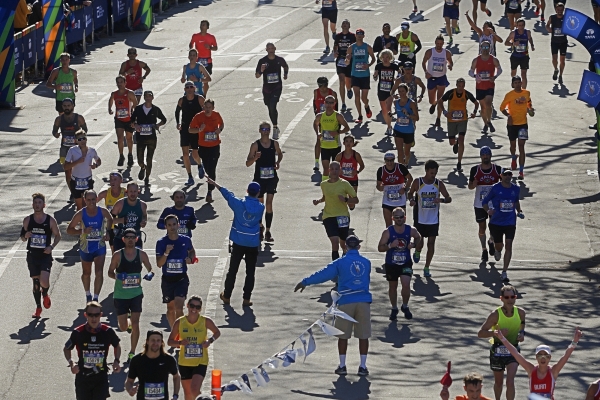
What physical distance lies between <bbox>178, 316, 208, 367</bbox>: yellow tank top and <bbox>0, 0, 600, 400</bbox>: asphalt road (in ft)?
3.63

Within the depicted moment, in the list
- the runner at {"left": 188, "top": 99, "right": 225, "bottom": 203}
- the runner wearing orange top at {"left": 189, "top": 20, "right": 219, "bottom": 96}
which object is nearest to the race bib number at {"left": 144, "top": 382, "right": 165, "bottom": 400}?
the runner at {"left": 188, "top": 99, "right": 225, "bottom": 203}

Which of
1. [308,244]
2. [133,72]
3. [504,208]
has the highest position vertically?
[133,72]

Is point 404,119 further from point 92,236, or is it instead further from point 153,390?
point 153,390

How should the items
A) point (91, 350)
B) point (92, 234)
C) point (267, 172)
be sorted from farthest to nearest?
point (267, 172) < point (92, 234) < point (91, 350)

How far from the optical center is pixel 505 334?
1353 centimetres

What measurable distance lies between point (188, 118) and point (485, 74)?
269 inches

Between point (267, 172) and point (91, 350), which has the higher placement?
point (91, 350)

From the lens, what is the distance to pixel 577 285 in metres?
18.4

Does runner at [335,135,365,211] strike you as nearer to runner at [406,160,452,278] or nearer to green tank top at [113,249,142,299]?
runner at [406,160,452,278]

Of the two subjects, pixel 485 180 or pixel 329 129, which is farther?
pixel 329 129

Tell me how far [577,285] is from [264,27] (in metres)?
22.4

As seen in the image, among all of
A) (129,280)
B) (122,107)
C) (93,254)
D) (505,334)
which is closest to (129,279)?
(129,280)

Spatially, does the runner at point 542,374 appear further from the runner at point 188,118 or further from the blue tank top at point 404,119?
the runner at point 188,118

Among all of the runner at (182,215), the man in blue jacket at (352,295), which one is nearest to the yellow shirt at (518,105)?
the runner at (182,215)
